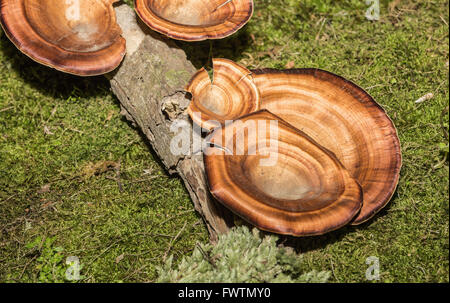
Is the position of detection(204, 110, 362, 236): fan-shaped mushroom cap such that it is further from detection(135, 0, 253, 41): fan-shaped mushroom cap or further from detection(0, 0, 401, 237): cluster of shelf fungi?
detection(135, 0, 253, 41): fan-shaped mushroom cap

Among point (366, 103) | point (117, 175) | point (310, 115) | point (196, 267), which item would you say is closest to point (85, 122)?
point (117, 175)

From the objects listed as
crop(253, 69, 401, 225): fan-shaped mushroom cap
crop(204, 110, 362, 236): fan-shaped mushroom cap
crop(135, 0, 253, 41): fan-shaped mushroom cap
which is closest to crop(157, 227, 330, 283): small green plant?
crop(204, 110, 362, 236): fan-shaped mushroom cap

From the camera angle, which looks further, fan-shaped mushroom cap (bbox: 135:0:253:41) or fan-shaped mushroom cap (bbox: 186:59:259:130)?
fan-shaped mushroom cap (bbox: 135:0:253:41)

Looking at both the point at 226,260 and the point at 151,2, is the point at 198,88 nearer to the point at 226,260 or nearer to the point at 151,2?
the point at 151,2

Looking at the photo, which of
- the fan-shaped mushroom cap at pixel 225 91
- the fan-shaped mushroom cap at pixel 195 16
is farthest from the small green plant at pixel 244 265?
the fan-shaped mushroom cap at pixel 195 16


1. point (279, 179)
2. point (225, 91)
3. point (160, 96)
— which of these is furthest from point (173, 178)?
point (279, 179)

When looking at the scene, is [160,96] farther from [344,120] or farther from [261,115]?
[344,120]
